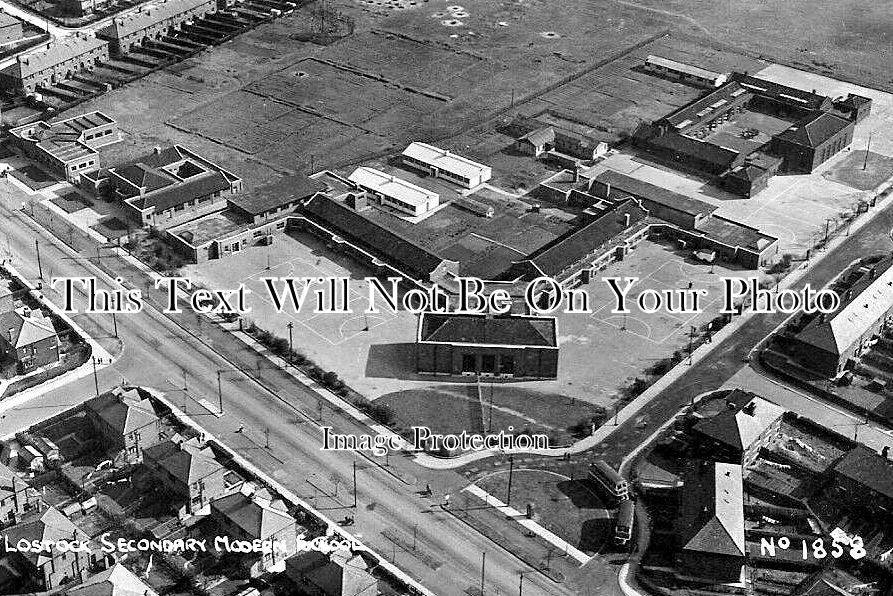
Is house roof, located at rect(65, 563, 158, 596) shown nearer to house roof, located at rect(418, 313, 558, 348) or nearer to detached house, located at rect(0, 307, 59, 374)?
detached house, located at rect(0, 307, 59, 374)

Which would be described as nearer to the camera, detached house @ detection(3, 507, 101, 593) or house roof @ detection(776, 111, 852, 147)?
detached house @ detection(3, 507, 101, 593)

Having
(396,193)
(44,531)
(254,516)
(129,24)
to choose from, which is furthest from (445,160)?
(44,531)

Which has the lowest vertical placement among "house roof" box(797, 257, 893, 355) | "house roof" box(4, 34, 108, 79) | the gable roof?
"house roof" box(4, 34, 108, 79)

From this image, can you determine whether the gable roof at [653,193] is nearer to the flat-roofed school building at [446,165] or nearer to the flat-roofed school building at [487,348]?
the flat-roofed school building at [446,165]

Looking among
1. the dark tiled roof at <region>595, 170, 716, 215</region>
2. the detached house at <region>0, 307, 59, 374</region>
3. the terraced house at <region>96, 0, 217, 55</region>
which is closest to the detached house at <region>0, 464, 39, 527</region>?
the detached house at <region>0, 307, 59, 374</region>

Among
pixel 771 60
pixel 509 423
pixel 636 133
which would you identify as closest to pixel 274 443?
pixel 509 423

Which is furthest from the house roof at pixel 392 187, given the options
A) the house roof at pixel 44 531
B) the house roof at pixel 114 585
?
the house roof at pixel 114 585
